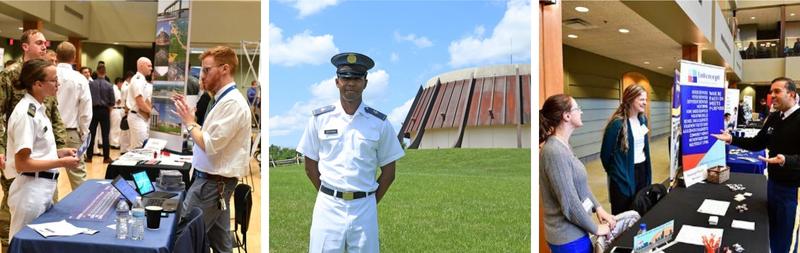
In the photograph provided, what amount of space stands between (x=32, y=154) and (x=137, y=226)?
1.09 metres

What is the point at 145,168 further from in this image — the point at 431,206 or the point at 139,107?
the point at 431,206

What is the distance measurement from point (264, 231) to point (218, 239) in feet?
4.56

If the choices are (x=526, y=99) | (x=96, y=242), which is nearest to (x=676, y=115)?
(x=526, y=99)

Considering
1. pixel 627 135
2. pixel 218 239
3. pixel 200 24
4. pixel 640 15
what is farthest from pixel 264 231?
pixel 200 24

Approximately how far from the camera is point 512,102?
1890 mm

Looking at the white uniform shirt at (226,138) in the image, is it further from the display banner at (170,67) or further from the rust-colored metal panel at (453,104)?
the display banner at (170,67)

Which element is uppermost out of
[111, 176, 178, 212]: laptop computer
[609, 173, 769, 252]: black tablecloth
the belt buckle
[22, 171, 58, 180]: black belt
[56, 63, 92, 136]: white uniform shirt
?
[56, 63, 92, 136]: white uniform shirt

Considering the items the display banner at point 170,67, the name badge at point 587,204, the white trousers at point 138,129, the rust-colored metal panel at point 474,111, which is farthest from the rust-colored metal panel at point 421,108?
the white trousers at point 138,129

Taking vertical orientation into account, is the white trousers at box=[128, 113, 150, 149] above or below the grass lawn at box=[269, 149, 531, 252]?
above

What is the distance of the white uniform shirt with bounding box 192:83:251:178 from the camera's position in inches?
107

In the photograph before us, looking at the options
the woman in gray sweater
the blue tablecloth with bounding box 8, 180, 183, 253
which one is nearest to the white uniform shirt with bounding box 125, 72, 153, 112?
the blue tablecloth with bounding box 8, 180, 183, 253

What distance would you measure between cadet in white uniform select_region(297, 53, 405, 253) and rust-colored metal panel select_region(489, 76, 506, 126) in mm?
332

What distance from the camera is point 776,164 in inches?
149

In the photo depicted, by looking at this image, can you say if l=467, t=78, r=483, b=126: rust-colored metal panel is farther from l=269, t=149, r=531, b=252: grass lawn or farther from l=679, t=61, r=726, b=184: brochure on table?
l=679, t=61, r=726, b=184: brochure on table
